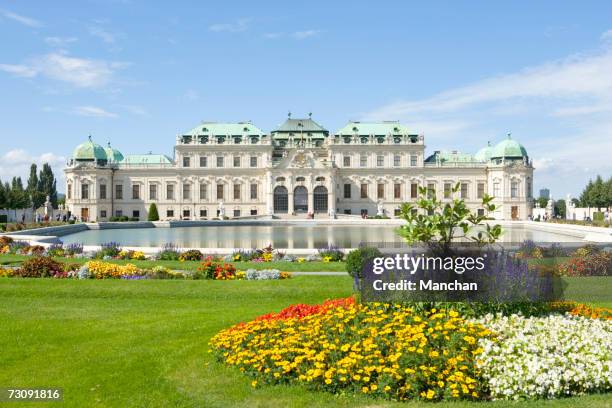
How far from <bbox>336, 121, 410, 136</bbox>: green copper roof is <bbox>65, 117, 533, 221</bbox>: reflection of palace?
6.0 inches

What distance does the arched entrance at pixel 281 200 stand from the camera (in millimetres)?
82750

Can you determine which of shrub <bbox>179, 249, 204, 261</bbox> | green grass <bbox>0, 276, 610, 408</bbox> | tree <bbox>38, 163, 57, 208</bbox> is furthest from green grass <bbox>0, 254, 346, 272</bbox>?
tree <bbox>38, 163, 57, 208</bbox>

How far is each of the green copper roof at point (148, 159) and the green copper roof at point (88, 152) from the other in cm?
376

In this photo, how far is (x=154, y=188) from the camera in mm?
86312

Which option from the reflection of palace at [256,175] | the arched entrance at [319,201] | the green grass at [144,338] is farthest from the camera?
the reflection of palace at [256,175]

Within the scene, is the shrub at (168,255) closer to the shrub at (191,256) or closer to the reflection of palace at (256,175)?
the shrub at (191,256)

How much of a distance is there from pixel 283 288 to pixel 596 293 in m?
8.93

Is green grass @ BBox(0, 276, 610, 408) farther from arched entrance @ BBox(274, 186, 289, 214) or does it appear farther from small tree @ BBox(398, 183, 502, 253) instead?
arched entrance @ BBox(274, 186, 289, 214)

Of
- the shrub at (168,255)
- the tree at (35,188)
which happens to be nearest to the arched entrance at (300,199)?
the tree at (35,188)

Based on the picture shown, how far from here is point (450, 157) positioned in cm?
8931

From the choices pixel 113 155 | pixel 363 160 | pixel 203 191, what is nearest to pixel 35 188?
pixel 113 155

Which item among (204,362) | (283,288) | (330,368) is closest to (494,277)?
(330,368)

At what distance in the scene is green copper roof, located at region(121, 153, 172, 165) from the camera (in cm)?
8806

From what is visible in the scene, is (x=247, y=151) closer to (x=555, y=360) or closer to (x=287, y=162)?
(x=287, y=162)
